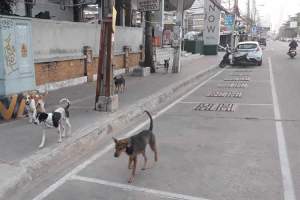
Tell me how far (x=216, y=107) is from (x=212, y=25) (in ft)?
103

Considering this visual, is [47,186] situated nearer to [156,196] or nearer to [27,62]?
[156,196]

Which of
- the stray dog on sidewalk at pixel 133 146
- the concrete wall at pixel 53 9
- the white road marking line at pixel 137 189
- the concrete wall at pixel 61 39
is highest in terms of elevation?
the concrete wall at pixel 53 9

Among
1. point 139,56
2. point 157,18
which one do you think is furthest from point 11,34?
point 157,18

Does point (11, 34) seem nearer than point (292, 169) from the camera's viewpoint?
No

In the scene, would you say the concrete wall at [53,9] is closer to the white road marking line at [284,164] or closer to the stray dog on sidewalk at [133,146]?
the white road marking line at [284,164]

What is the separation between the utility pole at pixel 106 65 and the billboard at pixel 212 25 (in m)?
32.0

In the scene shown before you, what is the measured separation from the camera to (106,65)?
391 inches

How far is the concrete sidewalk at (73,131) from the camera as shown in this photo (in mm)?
5820

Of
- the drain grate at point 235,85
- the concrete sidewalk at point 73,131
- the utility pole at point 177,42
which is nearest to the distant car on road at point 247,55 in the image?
the utility pole at point 177,42

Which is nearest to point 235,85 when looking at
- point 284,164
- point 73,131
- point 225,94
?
point 225,94

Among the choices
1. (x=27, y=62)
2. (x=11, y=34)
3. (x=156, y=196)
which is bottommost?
(x=156, y=196)

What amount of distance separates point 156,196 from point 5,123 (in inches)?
179

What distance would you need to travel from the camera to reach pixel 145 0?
18250 mm

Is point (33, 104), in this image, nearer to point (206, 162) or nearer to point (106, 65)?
point (106, 65)
